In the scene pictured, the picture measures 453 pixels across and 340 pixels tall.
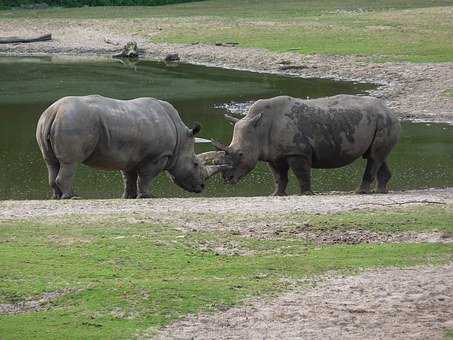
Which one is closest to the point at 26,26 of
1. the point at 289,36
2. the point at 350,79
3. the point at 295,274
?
the point at 289,36

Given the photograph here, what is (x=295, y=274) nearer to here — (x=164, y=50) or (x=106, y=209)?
(x=106, y=209)

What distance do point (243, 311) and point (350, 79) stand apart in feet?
98.2

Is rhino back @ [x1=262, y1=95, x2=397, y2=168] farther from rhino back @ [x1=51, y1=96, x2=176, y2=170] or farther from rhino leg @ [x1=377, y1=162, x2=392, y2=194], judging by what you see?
rhino back @ [x1=51, y1=96, x2=176, y2=170]

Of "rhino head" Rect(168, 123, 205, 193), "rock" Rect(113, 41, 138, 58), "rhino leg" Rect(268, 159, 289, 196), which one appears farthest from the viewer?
"rock" Rect(113, 41, 138, 58)

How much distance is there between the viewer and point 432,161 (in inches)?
990

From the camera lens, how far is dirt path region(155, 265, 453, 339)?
10328 mm

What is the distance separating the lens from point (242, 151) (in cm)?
2105

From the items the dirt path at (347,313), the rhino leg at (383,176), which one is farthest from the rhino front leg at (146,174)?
the dirt path at (347,313)

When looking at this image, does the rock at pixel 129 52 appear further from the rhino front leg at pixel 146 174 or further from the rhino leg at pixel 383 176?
the rhino front leg at pixel 146 174

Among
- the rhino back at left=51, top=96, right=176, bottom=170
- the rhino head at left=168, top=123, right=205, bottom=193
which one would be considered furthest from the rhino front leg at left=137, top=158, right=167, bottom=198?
the rhino head at left=168, top=123, right=205, bottom=193

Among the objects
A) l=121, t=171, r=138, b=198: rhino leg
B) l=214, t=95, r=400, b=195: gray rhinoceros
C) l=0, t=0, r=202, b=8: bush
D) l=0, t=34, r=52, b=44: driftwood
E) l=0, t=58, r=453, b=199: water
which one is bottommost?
l=0, t=0, r=202, b=8: bush

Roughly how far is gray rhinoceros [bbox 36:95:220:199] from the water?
77cm

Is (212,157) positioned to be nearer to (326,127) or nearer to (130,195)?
(130,195)

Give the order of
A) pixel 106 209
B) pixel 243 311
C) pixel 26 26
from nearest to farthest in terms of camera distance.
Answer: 1. pixel 243 311
2. pixel 106 209
3. pixel 26 26
